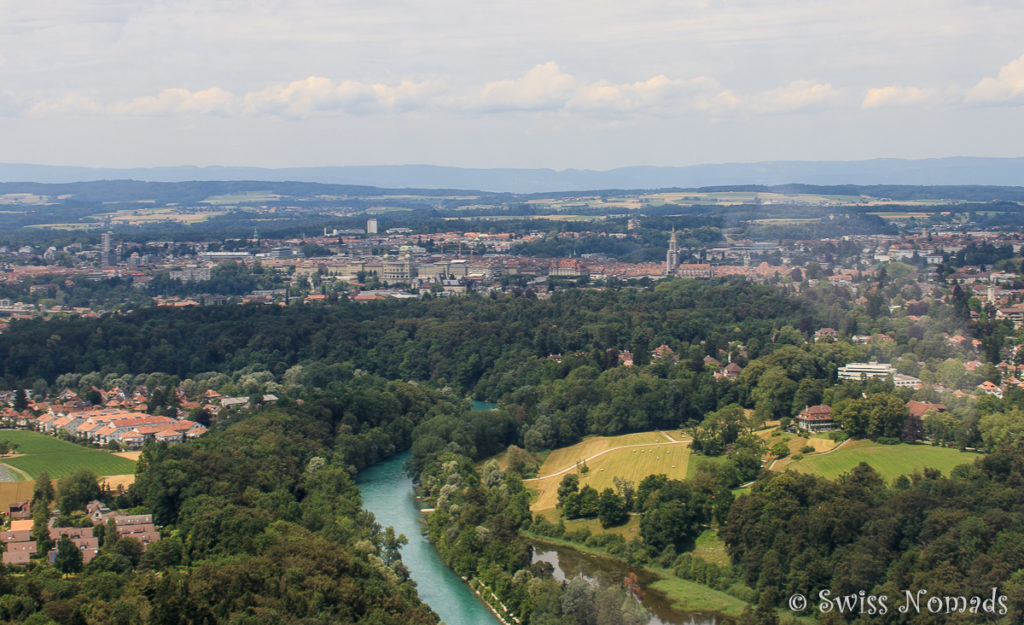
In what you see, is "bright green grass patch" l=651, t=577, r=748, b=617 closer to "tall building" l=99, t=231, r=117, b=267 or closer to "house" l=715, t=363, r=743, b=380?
"house" l=715, t=363, r=743, b=380

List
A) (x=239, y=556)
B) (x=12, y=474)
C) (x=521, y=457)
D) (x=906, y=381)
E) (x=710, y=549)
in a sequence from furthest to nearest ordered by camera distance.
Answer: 1. (x=906, y=381)
2. (x=521, y=457)
3. (x=12, y=474)
4. (x=710, y=549)
5. (x=239, y=556)

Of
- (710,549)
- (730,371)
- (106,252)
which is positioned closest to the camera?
(710,549)

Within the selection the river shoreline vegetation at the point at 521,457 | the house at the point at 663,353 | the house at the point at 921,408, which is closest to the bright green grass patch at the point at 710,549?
the river shoreline vegetation at the point at 521,457

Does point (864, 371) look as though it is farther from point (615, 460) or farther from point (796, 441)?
point (615, 460)

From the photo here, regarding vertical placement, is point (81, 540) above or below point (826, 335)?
below

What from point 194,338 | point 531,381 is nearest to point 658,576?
point 531,381

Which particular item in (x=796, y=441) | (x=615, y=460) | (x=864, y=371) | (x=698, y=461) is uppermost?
(x=864, y=371)

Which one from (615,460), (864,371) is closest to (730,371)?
(864,371)

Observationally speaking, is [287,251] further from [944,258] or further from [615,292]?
[944,258]
